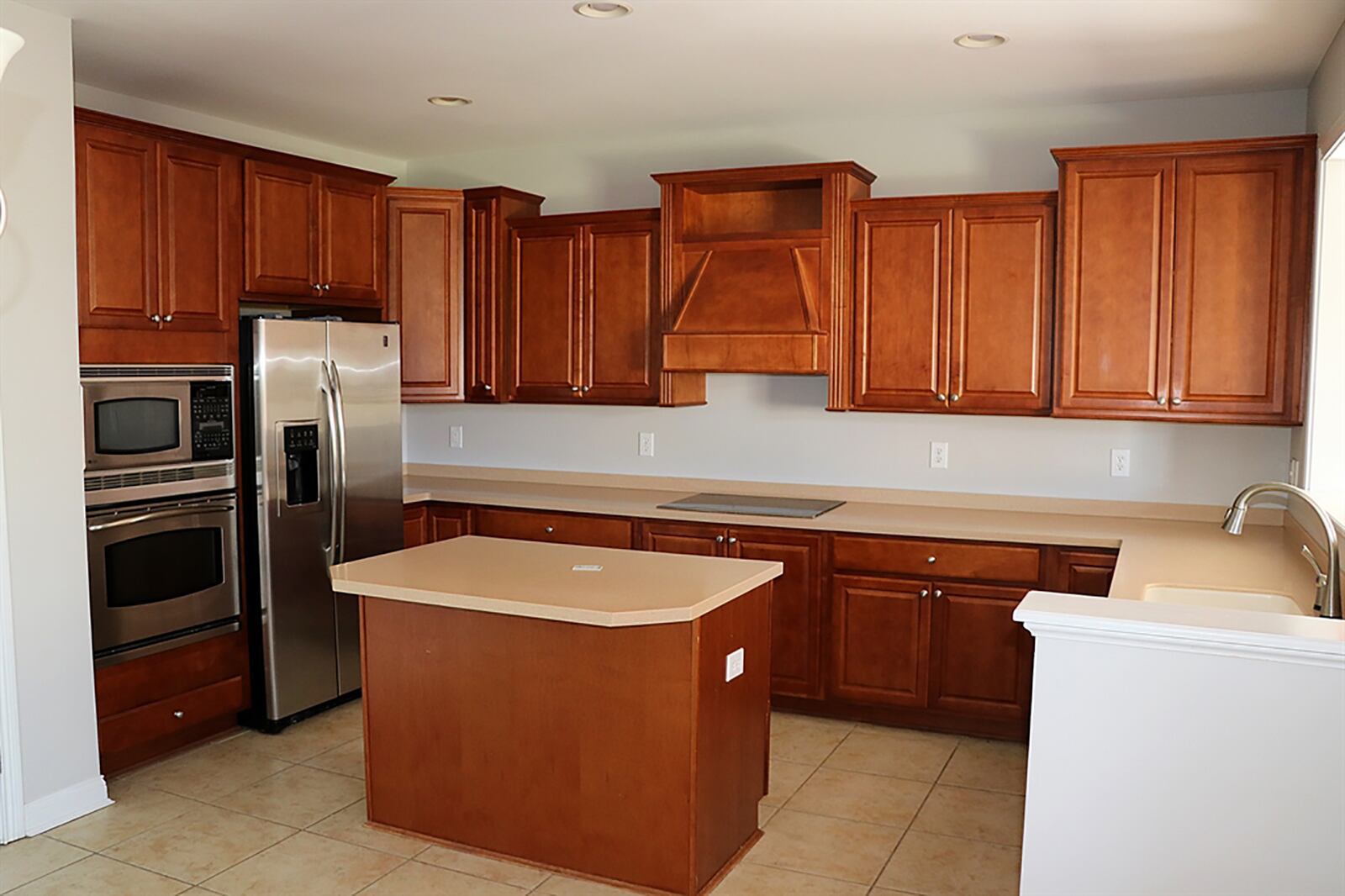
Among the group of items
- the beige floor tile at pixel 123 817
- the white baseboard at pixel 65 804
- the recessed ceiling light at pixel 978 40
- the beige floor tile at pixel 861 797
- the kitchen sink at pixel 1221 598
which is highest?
the recessed ceiling light at pixel 978 40

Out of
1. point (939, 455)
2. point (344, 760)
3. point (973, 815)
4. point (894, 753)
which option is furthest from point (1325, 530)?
point (344, 760)

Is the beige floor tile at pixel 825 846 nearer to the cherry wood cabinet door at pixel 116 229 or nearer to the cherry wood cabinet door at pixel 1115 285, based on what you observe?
the cherry wood cabinet door at pixel 1115 285

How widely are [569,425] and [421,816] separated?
253cm

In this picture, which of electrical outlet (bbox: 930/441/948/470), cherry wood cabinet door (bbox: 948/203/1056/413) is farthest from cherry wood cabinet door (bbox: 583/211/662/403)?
cherry wood cabinet door (bbox: 948/203/1056/413)

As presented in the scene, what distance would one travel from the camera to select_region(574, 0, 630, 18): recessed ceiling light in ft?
10.5

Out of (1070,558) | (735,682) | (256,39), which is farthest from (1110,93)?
(256,39)

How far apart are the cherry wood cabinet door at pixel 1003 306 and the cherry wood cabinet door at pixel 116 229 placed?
9.73 ft

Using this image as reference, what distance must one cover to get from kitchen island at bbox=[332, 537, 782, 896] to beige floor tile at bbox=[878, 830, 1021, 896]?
46 cm

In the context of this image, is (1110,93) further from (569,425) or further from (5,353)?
(5,353)

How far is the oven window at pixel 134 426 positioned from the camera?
12.0ft

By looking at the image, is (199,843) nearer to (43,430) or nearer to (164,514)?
(164,514)

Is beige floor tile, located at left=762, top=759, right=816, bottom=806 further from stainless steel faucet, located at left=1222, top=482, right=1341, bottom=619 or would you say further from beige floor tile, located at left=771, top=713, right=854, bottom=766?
stainless steel faucet, located at left=1222, top=482, right=1341, bottom=619

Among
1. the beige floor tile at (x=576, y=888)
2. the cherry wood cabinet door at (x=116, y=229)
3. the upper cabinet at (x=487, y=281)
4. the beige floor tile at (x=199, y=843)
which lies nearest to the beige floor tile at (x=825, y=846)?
the beige floor tile at (x=576, y=888)

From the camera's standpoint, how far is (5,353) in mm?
3238
